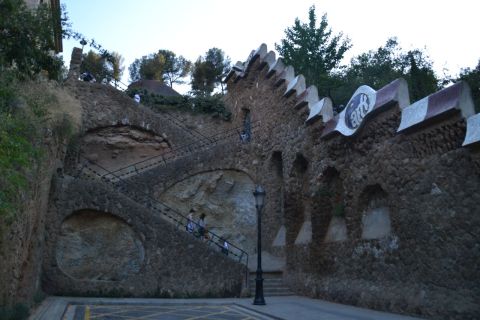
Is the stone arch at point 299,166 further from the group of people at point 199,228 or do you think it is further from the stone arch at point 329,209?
the group of people at point 199,228

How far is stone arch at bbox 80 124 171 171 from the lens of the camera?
861 inches

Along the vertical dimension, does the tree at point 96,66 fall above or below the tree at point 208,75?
A: below

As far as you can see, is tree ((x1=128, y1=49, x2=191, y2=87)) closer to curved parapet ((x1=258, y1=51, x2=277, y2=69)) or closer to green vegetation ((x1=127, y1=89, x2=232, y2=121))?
green vegetation ((x1=127, y1=89, x2=232, y2=121))

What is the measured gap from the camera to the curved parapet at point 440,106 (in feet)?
31.2

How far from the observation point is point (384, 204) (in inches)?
476

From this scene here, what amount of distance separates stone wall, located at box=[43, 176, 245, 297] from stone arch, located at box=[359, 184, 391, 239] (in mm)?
4644

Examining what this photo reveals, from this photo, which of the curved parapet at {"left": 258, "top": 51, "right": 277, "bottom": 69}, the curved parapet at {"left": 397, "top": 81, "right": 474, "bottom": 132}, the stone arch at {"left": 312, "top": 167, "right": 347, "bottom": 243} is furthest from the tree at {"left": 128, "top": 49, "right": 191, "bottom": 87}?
the curved parapet at {"left": 397, "top": 81, "right": 474, "bottom": 132}

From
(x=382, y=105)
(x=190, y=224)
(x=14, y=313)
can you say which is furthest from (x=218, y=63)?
(x=14, y=313)

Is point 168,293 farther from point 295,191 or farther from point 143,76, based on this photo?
point 143,76

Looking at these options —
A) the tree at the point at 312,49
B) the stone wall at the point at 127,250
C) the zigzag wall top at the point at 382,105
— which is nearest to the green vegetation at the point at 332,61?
the tree at the point at 312,49

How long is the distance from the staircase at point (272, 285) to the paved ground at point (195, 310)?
1.45 m

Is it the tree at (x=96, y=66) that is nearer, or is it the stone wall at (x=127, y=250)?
the stone wall at (x=127, y=250)

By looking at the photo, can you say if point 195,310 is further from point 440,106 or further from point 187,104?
point 187,104

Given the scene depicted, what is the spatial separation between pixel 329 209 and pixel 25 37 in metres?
10.1
